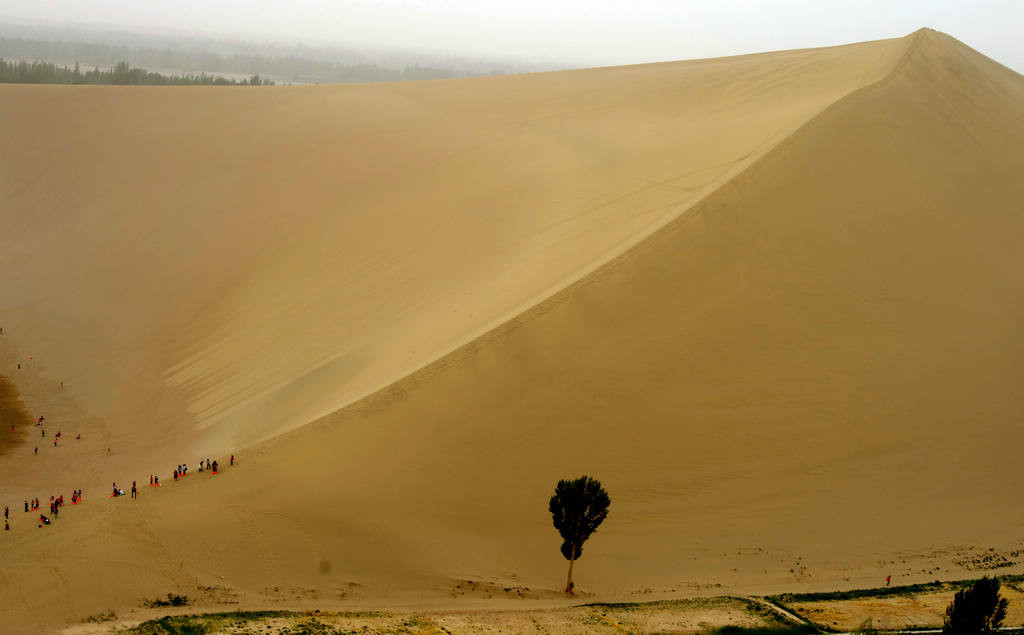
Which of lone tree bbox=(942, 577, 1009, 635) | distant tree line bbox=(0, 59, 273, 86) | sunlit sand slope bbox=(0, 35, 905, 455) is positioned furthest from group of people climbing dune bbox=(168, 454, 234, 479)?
distant tree line bbox=(0, 59, 273, 86)

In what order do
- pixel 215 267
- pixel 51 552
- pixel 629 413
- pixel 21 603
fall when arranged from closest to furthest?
pixel 21 603, pixel 51 552, pixel 629 413, pixel 215 267

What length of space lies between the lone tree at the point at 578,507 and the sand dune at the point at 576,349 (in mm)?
1048

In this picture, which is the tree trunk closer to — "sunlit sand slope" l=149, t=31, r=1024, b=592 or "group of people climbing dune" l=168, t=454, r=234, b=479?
"sunlit sand slope" l=149, t=31, r=1024, b=592

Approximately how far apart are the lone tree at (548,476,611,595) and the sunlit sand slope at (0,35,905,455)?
14.6 feet

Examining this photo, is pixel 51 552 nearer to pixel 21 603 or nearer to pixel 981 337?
pixel 21 603

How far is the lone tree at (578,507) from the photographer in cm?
1106

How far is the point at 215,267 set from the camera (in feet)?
83.4

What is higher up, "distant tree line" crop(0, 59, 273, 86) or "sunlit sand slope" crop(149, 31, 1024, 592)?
"distant tree line" crop(0, 59, 273, 86)

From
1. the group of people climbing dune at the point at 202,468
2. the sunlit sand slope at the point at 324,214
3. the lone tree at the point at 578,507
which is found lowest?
the lone tree at the point at 578,507

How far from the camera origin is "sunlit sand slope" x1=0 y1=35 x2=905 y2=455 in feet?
59.8

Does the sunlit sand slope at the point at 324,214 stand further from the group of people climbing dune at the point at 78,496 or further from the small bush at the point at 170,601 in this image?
the small bush at the point at 170,601

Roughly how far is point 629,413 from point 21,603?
28.7ft

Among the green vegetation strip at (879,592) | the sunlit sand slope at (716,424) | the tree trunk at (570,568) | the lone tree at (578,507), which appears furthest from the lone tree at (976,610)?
the tree trunk at (570,568)

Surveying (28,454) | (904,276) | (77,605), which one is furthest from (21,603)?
(904,276)
